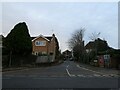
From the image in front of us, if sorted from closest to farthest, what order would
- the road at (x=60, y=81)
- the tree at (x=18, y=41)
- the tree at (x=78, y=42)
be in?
the road at (x=60, y=81)
the tree at (x=18, y=41)
the tree at (x=78, y=42)

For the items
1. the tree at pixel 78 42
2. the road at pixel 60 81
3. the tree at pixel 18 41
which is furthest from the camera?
the tree at pixel 78 42

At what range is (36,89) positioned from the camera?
1405 cm

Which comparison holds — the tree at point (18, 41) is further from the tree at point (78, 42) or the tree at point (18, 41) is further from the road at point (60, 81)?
the tree at point (78, 42)

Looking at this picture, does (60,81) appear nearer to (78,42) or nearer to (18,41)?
(18,41)

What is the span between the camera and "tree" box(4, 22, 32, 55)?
47.5m

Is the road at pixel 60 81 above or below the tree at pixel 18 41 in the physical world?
below

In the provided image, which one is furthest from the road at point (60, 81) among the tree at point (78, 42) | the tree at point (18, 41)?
the tree at point (78, 42)

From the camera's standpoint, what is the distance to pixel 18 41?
156 ft

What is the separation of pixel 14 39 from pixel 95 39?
3259cm

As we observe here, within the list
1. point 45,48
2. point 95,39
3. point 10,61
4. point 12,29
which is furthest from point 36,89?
point 45,48

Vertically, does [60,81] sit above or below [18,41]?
below

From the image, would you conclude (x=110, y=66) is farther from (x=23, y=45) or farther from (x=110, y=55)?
(x=23, y=45)

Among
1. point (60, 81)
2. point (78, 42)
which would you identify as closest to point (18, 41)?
point (60, 81)

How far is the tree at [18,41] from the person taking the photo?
47500mm
